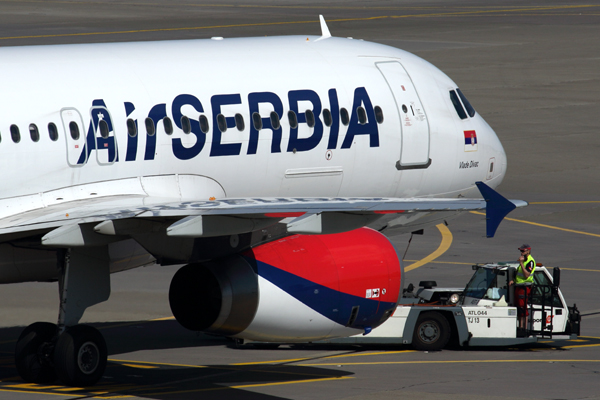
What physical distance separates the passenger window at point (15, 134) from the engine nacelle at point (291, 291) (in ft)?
12.2

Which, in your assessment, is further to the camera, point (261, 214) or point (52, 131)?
point (52, 131)

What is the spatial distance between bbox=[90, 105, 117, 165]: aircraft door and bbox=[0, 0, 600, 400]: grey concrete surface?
4.22 metres

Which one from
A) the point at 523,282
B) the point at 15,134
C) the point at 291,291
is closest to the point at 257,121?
the point at 291,291

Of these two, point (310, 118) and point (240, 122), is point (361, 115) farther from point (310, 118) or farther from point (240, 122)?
point (240, 122)

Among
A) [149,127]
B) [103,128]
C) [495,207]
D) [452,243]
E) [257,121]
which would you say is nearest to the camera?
[495,207]

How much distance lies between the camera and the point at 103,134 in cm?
Result: 2066

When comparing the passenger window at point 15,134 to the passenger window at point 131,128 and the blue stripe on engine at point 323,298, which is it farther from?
the blue stripe on engine at point 323,298

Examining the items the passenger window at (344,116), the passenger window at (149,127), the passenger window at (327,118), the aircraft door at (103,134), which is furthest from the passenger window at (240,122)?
the aircraft door at (103,134)

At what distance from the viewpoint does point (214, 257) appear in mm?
20172

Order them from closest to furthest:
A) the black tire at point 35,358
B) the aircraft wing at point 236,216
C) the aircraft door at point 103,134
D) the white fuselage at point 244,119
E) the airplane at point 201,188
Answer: the aircraft wing at point 236,216 → the airplane at point 201,188 → the white fuselage at point 244,119 → the aircraft door at point 103,134 → the black tire at point 35,358

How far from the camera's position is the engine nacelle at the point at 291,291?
19.8 metres

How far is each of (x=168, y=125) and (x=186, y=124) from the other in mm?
388

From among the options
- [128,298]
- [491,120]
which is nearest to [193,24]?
[491,120]

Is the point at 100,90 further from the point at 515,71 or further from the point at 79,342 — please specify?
the point at 515,71
